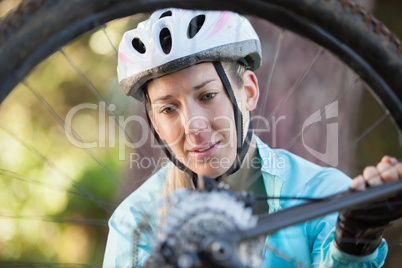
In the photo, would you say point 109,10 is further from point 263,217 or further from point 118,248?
point 118,248

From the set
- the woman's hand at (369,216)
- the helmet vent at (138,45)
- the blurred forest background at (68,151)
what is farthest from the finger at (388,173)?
the blurred forest background at (68,151)

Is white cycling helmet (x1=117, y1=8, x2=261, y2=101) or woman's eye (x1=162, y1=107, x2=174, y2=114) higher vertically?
white cycling helmet (x1=117, y1=8, x2=261, y2=101)

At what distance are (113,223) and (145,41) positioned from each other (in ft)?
1.77

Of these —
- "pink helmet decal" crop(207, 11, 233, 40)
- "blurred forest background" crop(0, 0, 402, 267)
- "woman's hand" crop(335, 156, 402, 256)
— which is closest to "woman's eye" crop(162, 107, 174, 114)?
"pink helmet decal" crop(207, 11, 233, 40)

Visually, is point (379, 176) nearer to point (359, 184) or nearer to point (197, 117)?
point (359, 184)

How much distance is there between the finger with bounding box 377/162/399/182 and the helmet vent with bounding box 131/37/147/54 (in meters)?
0.79

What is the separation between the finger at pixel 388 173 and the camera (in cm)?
102

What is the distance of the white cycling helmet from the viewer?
1415 mm

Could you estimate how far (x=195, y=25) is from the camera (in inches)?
58.9

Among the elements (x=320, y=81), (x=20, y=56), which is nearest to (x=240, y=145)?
(x=20, y=56)

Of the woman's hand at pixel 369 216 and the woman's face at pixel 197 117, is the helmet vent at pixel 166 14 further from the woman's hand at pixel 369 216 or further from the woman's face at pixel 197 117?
the woman's hand at pixel 369 216

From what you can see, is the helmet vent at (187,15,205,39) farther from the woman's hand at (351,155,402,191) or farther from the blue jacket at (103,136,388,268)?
the woman's hand at (351,155,402,191)

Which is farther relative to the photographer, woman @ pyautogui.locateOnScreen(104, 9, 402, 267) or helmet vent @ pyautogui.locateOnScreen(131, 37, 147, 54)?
helmet vent @ pyautogui.locateOnScreen(131, 37, 147, 54)

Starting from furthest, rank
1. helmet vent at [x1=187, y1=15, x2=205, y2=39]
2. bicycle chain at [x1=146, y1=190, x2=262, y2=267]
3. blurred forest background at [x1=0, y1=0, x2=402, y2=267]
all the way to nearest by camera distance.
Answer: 1. blurred forest background at [x1=0, y1=0, x2=402, y2=267]
2. helmet vent at [x1=187, y1=15, x2=205, y2=39]
3. bicycle chain at [x1=146, y1=190, x2=262, y2=267]
